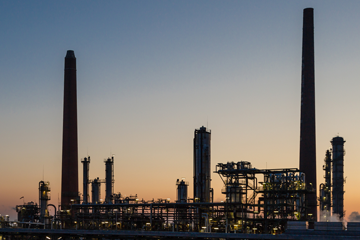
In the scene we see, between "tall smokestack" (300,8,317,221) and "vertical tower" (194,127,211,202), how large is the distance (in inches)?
565

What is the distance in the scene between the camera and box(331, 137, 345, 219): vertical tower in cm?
9794

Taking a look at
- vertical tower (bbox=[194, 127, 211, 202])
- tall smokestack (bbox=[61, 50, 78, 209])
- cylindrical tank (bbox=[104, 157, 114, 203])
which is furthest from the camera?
cylindrical tank (bbox=[104, 157, 114, 203])

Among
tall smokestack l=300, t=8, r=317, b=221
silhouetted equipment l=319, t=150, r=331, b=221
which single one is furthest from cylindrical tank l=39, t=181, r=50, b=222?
silhouetted equipment l=319, t=150, r=331, b=221

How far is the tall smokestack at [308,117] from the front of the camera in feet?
248

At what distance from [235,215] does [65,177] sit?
35821 millimetres

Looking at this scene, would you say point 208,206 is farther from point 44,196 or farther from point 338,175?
point 338,175

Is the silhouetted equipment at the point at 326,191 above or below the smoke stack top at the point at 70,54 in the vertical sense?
below

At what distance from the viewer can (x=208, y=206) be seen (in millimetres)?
67250

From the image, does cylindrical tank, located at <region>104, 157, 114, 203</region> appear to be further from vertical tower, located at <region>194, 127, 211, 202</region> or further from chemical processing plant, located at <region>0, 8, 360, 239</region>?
vertical tower, located at <region>194, 127, 211, 202</region>

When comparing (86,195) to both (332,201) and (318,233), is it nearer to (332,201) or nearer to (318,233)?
(332,201)

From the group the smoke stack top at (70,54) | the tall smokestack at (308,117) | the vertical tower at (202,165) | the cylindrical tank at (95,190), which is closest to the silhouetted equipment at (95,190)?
the cylindrical tank at (95,190)

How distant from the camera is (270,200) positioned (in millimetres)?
65000

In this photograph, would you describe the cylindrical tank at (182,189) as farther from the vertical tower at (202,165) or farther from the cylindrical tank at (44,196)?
the cylindrical tank at (44,196)

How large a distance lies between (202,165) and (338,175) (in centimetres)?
3693
